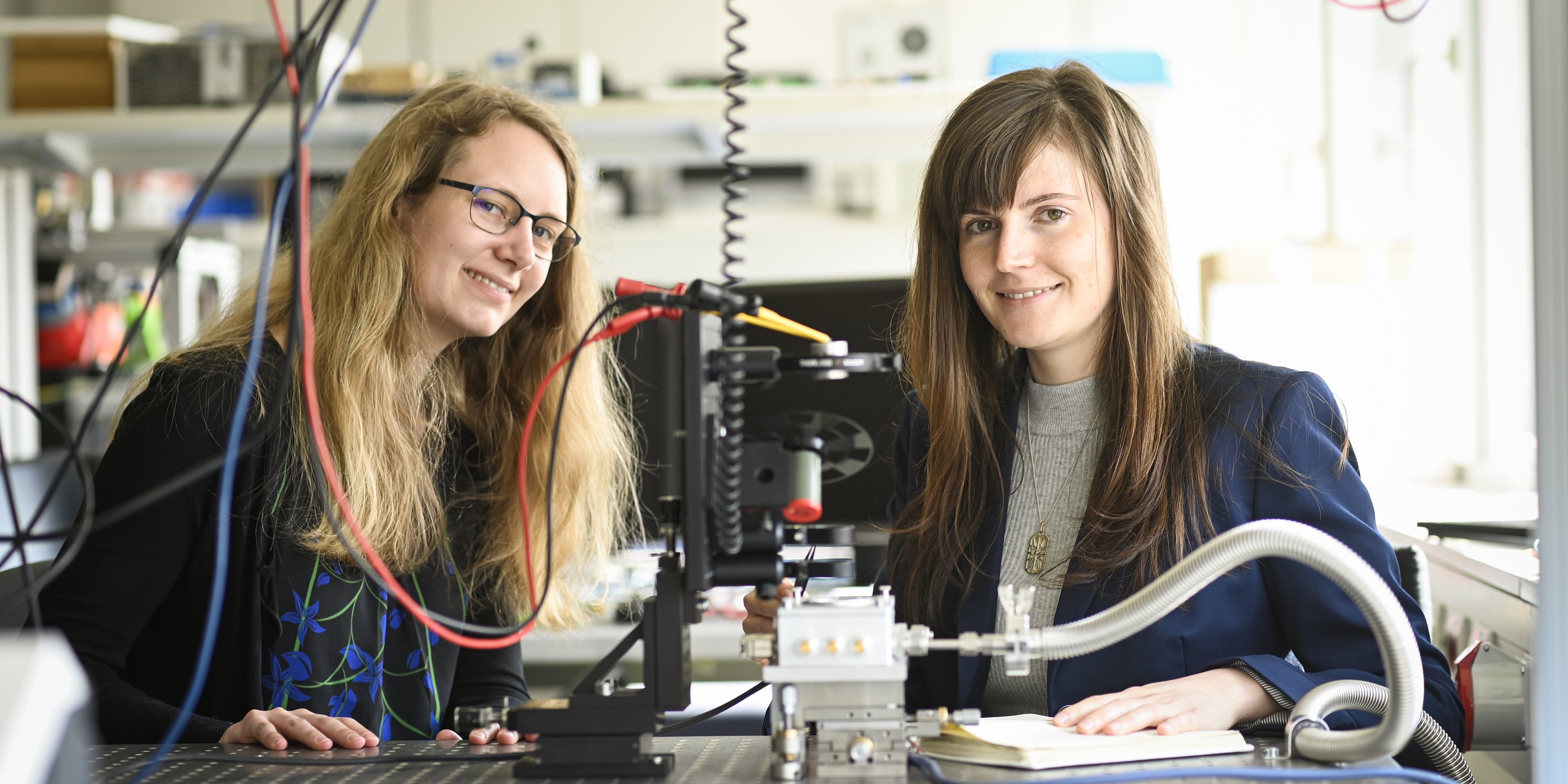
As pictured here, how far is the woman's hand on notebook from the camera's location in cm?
95

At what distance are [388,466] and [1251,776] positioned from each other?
1040mm

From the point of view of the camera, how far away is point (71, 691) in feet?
1.97

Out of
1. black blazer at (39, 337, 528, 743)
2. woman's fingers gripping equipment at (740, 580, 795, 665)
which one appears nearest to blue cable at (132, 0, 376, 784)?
black blazer at (39, 337, 528, 743)

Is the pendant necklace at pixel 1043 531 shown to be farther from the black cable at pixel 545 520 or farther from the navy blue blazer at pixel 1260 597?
the black cable at pixel 545 520

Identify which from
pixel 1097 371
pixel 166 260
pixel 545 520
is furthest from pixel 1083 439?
pixel 166 260

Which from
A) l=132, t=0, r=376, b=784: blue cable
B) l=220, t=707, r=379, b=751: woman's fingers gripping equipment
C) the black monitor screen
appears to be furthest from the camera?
the black monitor screen

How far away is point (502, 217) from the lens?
1.53 meters

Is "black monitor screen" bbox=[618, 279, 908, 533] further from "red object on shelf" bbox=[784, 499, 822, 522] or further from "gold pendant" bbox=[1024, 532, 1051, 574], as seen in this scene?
"red object on shelf" bbox=[784, 499, 822, 522]

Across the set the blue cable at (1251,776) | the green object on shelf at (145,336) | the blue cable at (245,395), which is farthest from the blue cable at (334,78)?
the green object on shelf at (145,336)

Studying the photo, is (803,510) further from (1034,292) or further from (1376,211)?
(1376,211)

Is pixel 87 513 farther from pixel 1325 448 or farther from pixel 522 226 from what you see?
pixel 1325 448

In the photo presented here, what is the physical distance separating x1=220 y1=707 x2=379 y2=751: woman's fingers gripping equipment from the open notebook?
1.67ft

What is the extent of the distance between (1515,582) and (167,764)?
1.42 m

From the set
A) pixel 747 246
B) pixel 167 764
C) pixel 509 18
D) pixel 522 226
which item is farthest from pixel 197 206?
pixel 509 18
